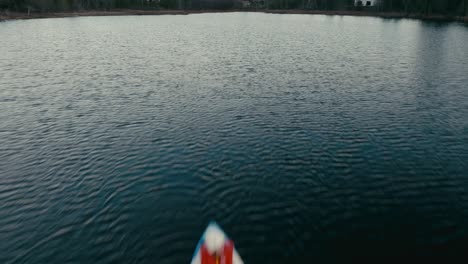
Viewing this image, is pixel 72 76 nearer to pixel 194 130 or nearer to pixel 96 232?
pixel 194 130

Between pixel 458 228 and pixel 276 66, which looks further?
pixel 276 66

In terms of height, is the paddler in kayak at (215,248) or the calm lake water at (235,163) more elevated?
the paddler in kayak at (215,248)

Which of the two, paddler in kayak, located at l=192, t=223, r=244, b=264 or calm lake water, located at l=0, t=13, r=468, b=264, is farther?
calm lake water, located at l=0, t=13, r=468, b=264

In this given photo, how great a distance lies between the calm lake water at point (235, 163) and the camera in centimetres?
2167

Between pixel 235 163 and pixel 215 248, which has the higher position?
pixel 215 248

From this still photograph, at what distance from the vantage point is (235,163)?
31.4 metres

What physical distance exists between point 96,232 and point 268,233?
11.4 m

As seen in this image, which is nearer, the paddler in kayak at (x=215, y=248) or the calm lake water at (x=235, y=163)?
the paddler in kayak at (x=215, y=248)

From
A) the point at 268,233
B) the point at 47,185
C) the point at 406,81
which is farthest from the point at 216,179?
the point at 406,81

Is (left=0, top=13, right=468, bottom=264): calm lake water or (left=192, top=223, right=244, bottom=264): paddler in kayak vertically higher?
(left=192, top=223, right=244, bottom=264): paddler in kayak

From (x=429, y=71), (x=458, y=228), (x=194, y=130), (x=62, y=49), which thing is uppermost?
(x=62, y=49)

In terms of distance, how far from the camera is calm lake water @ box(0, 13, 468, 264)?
21.7m

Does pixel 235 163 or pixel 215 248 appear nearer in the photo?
pixel 215 248

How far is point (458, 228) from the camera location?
74.7ft
